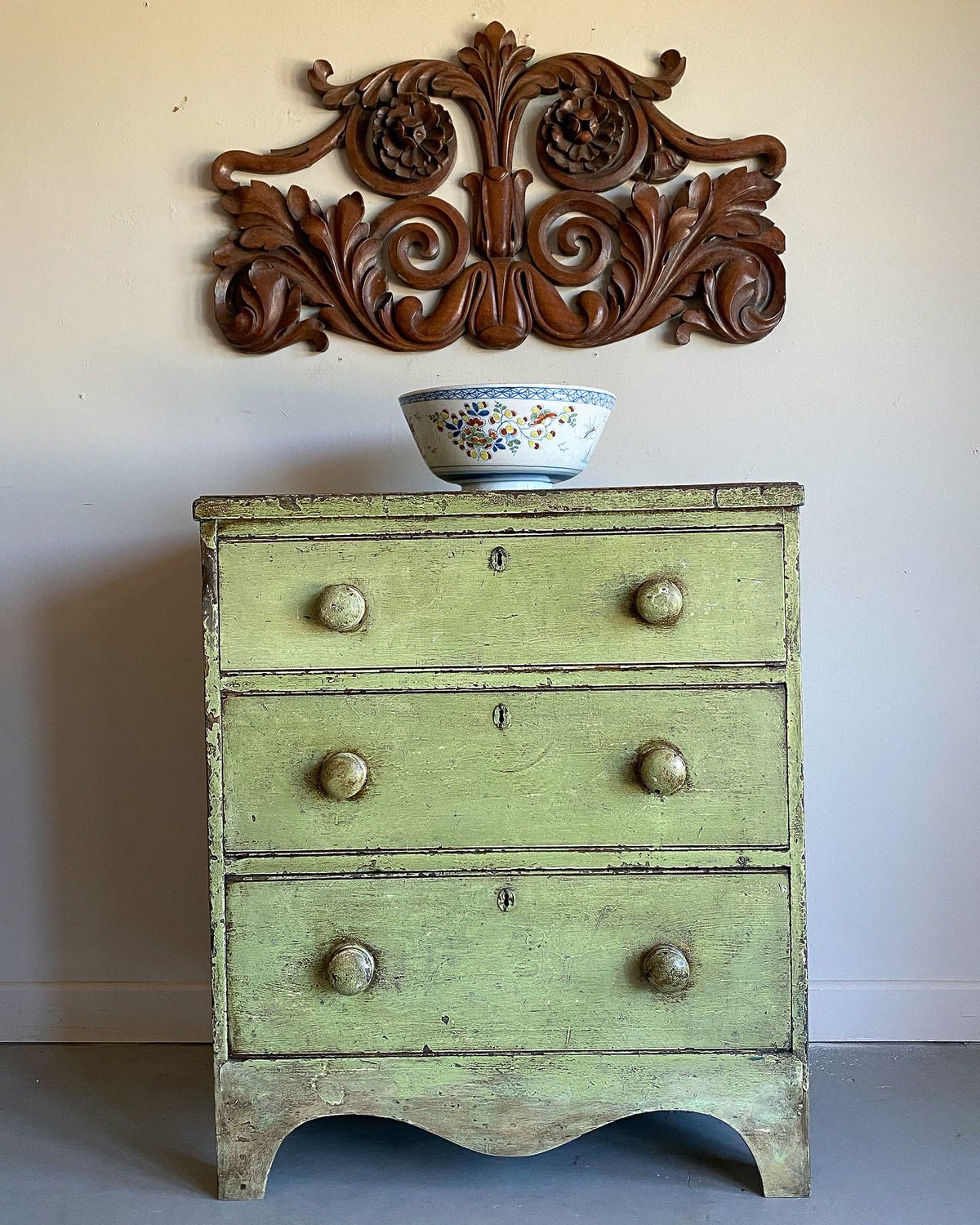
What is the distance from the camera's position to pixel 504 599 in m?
1.38

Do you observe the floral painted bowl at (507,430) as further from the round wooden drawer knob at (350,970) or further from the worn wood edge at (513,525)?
the round wooden drawer knob at (350,970)

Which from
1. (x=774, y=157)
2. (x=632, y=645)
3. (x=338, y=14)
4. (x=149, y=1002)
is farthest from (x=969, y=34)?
(x=149, y=1002)

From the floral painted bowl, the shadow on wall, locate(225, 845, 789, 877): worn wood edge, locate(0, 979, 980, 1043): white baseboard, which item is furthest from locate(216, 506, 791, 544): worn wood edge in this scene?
locate(0, 979, 980, 1043): white baseboard

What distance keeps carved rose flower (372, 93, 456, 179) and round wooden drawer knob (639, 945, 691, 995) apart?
4.18 feet

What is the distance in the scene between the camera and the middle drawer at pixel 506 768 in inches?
54.7

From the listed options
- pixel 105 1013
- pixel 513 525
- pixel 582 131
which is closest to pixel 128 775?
pixel 105 1013

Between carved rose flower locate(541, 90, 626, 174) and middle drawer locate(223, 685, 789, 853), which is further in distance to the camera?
carved rose flower locate(541, 90, 626, 174)

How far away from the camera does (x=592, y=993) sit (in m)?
1.40

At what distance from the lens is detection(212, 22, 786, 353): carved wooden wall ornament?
185 centimetres

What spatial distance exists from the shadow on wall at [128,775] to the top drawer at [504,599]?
62cm

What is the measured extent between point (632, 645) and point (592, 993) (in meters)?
0.43

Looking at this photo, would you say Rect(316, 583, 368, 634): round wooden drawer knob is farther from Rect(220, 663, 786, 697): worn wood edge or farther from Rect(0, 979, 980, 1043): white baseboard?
Rect(0, 979, 980, 1043): white baseboard

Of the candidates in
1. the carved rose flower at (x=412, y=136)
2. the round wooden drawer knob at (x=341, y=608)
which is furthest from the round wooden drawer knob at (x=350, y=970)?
the carved rose flower at (x=412, y=136)

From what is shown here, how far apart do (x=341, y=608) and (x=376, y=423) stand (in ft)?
2.09
